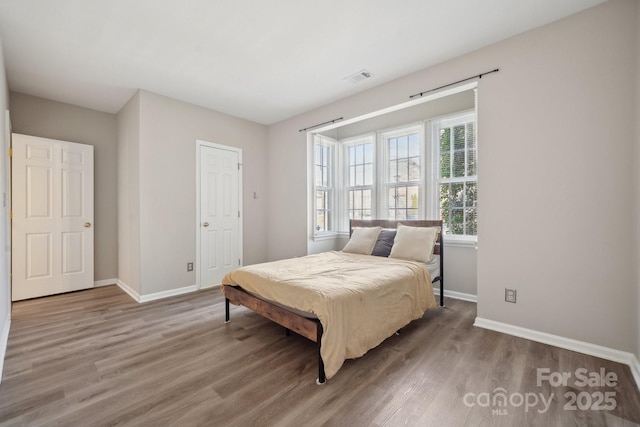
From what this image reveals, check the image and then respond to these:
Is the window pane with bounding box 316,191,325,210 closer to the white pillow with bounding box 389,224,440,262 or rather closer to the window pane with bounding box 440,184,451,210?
the white pillow with bounding box 389,224,440,262

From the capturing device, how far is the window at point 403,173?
13.1 ft

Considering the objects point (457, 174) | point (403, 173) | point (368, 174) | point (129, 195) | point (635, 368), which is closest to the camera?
point (635, 368)

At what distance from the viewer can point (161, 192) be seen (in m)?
3.70

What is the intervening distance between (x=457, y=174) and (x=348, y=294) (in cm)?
249

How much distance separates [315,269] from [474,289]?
2.08 m

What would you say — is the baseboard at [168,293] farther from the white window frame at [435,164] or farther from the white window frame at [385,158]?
the white window frame at [435,164]

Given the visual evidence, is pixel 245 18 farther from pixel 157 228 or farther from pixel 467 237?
pixel 467 237

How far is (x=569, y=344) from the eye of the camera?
2232 mm

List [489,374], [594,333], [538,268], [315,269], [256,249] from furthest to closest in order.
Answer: [256,249] < [315,269] < [538,268] < [594,333] < [489,374]

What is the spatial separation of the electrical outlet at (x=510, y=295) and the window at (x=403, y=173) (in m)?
1.58

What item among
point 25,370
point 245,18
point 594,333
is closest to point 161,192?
point 25,370

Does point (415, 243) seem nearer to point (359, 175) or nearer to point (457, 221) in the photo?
point (457, 221)

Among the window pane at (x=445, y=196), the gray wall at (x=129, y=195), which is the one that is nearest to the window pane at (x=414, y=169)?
the window pane at (x=445, y=196)

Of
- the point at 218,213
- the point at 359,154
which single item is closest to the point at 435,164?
the point at 359,154
